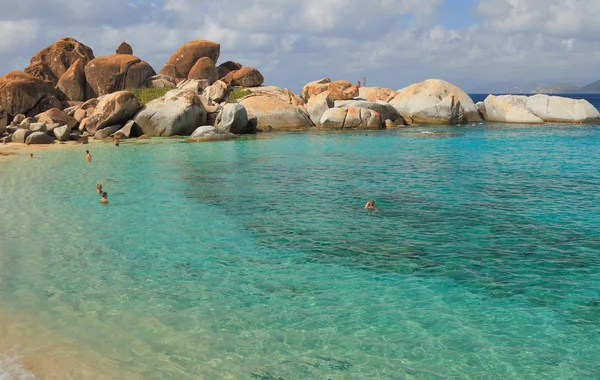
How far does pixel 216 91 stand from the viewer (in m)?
44.8

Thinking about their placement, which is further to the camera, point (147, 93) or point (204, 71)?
point (204, 71)

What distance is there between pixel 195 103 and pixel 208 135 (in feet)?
12.9

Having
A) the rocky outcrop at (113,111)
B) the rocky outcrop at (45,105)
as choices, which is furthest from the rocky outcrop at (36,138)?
the rocky outcrop at (45,105)

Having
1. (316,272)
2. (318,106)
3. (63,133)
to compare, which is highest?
(318,106)

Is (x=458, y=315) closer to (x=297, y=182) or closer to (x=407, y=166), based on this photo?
(x=297, y=182)

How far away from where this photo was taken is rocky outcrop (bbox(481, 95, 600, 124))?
47.7 metres

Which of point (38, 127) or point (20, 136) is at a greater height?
point (38, 127)

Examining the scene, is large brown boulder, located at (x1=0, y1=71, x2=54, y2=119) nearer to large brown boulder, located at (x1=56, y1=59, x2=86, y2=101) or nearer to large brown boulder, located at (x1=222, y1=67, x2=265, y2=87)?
large brown boulder, located at (x1=56, y1=59, x2=86, y2=101)

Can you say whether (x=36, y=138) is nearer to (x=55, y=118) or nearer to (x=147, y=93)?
(x=55, y=118)

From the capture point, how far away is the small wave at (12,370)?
21.0 ft

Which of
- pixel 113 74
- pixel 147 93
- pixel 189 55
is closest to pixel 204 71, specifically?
pixel 189 55

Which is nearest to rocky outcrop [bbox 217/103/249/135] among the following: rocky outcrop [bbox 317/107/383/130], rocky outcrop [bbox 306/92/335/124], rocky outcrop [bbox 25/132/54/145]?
rocky outcrop [bbox 306/92/335/124]

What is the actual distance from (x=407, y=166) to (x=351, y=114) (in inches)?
759

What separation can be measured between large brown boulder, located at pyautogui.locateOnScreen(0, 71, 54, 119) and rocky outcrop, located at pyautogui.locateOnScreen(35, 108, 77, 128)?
2746mm
